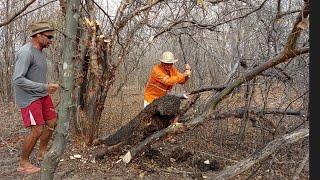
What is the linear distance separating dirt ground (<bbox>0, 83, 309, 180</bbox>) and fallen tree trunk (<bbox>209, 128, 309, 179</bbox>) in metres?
0.79

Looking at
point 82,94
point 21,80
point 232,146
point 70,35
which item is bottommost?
point 232,146

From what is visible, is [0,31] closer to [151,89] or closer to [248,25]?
[151,89]

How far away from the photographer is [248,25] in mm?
6645

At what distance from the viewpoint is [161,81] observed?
6.22m

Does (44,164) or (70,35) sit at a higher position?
(70,35)

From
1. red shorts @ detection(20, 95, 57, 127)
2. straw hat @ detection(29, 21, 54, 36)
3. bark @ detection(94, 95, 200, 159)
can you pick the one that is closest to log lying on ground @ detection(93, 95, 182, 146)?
bark @ detection(94, 95, 200, 159)

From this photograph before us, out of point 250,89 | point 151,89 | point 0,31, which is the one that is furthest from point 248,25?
point 0,31

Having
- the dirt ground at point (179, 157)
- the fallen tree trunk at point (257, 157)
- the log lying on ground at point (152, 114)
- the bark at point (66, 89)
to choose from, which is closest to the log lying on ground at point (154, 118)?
the log lying on ground at point (152, 114)

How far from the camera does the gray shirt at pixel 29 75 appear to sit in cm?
457

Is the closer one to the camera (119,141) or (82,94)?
(119,141)

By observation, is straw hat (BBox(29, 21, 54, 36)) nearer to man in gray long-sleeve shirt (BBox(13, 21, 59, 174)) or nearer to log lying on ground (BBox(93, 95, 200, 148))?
man in gray long-sleeve shirt (BBox(13, 21, 59, 174))

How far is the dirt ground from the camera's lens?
15.6 feet

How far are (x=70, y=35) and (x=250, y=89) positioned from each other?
4.30m

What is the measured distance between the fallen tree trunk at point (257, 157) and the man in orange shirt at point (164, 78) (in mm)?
3172
